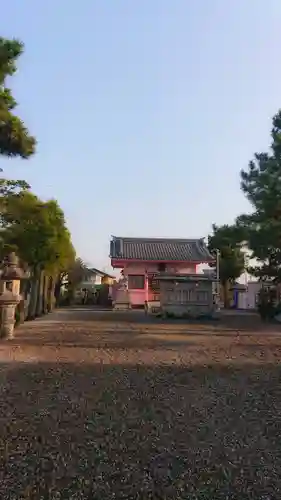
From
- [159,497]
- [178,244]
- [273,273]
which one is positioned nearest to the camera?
[159,497]

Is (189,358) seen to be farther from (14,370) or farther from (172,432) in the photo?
(172,432)

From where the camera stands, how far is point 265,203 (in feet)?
46.3

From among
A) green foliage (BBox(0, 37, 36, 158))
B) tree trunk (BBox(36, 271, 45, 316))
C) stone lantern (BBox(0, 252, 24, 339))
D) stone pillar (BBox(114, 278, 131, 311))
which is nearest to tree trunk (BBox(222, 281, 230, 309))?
stone pillar (BBox(114, 278, 131, 311))

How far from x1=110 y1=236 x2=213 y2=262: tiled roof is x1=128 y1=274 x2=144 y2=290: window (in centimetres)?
90

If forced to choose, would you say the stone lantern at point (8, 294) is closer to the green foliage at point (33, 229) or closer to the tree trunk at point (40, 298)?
the green foliage at point (33, 229)

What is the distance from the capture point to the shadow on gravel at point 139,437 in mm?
2584

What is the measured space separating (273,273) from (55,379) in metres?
12.2

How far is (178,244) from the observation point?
98.5 ft

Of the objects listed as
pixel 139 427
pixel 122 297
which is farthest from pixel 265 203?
pixel 122 297

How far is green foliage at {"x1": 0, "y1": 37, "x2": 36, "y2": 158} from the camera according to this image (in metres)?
8.16

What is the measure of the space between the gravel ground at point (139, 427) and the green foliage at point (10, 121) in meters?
3.26

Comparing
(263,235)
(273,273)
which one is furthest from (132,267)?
(263,235)

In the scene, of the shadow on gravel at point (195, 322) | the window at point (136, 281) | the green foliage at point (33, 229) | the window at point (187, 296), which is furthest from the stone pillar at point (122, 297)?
the green foliage at point (33, 229)

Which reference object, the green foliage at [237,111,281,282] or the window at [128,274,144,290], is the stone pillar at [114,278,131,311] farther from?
the green foliage at [237,111,281,282]
